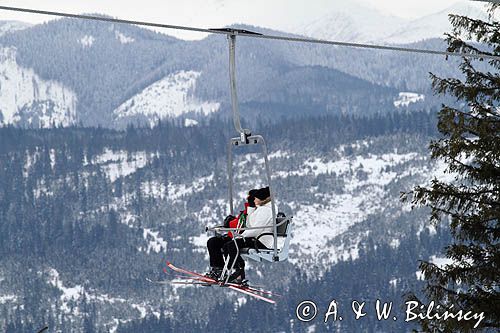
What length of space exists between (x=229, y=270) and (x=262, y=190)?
888mm

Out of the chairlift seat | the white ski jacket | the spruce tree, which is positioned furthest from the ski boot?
the spruce tree

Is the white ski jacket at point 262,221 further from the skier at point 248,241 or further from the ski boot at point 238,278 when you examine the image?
the ski boot at point 238,278

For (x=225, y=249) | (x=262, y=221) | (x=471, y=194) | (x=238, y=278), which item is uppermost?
(x=262, y=221)

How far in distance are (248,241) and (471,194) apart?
3938 millimetres

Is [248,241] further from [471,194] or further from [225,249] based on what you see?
[471,194]

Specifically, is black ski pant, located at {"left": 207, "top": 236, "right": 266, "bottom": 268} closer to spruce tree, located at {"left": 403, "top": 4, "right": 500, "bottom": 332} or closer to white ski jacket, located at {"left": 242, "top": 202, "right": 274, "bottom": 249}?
white ski jacket, located at {"left": 242, "top": 202, "right": 274, "bottom": 249}

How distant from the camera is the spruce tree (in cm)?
1402

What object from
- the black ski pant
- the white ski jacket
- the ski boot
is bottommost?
the ski boot

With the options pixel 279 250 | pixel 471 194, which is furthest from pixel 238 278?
pixel 471 194

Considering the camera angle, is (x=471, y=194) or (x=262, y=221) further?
(x=471, y=194)

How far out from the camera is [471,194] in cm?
1445

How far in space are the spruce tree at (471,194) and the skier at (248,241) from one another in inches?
128

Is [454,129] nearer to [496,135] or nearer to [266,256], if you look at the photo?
[496,135]

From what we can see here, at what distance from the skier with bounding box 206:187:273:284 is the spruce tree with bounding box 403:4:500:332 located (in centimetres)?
324
